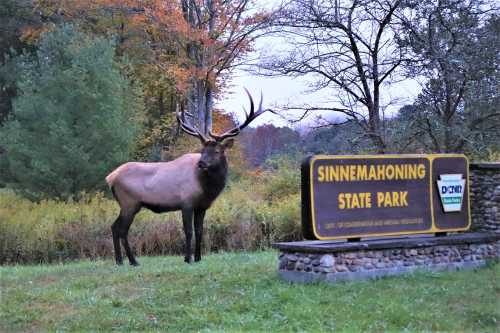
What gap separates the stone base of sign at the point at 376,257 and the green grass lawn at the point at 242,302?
0.78ft

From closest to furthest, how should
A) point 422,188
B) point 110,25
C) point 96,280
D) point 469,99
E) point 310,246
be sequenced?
point 310,246 → point 96,280 → point 422,188 → point 469,99 → point 110,25

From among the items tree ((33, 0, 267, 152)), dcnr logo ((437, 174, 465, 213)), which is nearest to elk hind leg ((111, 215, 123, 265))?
dcnr logo ((437, 174, 465, 213))

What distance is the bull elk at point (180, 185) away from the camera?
12.0 metres

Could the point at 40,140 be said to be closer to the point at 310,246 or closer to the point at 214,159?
the point at 214,159

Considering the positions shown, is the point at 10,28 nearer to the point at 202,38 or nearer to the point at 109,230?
the point at 202,38

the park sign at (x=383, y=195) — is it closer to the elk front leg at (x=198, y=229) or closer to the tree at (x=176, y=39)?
the elk front leg at (x=198, y=229)

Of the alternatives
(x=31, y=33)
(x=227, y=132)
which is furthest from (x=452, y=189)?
(x=31, y=33)

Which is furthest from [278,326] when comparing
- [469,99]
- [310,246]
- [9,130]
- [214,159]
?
[9,130]

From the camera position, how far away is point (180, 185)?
12320mm

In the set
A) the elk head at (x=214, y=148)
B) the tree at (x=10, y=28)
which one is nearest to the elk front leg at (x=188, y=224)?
the elk head at (x=214, y=148)

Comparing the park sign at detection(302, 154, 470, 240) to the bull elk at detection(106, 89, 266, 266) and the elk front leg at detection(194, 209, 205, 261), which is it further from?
the elk front leg at detection(194, 209, 205, 261)

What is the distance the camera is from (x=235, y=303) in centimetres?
864

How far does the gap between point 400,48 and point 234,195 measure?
670 cm

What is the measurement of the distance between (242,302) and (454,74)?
501 inches
